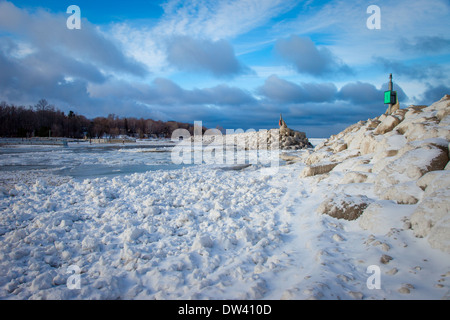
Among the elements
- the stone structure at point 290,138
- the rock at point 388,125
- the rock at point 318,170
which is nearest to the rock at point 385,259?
the rock at point 318,170

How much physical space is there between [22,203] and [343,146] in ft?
38.6

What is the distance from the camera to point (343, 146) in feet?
36.3

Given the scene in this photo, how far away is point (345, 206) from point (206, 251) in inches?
112

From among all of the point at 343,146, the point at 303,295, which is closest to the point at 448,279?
the point at 303,295

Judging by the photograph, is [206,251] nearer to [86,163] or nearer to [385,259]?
[385,259]

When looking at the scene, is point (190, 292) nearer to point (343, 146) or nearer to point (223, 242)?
point (223, 242)

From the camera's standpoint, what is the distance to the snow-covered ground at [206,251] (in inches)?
112

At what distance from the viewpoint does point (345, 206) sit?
4.71 meters

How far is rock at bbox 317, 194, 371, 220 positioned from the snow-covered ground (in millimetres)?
194

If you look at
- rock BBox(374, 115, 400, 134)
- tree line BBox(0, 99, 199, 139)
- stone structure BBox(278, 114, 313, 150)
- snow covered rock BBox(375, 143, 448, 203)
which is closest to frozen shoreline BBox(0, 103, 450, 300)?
snow covered rock BBox(375, 143, 448, 203)

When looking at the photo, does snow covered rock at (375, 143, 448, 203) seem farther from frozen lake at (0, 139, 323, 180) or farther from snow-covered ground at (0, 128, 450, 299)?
frozen lake at (0, 139, 323, 180)

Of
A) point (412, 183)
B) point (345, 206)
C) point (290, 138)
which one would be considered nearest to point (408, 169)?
point (412, 183)

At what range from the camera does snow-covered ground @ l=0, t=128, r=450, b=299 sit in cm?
285

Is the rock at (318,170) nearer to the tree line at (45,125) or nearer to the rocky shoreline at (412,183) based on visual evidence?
the rocky shoreline at (412,183)
